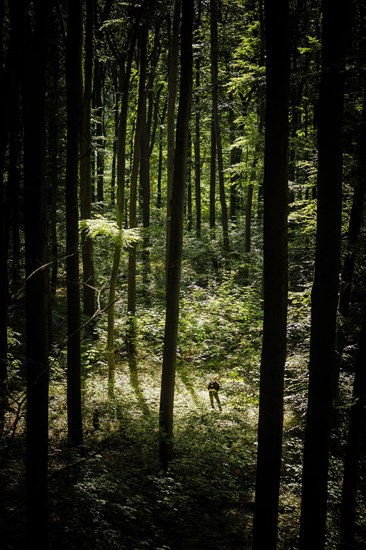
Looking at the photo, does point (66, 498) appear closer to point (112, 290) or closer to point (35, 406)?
point (35, 406)

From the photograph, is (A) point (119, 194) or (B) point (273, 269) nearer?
(B) point (273, 269)

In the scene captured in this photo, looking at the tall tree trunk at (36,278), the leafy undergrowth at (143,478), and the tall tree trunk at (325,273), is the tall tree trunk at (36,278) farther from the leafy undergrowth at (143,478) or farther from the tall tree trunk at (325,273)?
the tall tree trunk at (325,273)

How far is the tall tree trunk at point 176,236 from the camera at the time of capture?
7656mm

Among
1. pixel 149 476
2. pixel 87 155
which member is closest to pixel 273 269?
pixel 87 155

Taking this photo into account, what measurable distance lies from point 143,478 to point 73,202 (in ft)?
18.2

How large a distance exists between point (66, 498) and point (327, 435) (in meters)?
4.16

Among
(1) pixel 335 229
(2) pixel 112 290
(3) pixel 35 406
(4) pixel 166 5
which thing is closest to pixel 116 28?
(4) pixel 166 5

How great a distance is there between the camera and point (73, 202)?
8203 millimetres

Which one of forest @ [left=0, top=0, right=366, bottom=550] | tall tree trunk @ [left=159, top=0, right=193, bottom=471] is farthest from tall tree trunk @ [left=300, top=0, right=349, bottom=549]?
tall tree trunk @ [left=159, top=0, right=193, bottom=471]

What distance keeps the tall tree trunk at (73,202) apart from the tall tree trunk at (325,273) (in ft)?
13.9

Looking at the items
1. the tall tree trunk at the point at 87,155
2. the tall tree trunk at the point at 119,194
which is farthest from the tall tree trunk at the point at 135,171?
the tall tree trunk at the point at 87,155

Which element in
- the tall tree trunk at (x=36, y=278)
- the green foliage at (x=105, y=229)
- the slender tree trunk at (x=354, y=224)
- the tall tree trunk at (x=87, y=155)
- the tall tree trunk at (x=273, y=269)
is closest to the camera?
the tall tree trunk at (x=36, y=278)

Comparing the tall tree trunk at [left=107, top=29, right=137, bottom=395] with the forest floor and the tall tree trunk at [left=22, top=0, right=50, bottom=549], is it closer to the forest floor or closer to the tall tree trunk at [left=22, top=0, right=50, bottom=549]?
the forest floor

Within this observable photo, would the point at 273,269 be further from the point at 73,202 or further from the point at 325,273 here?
the point at 73,202
